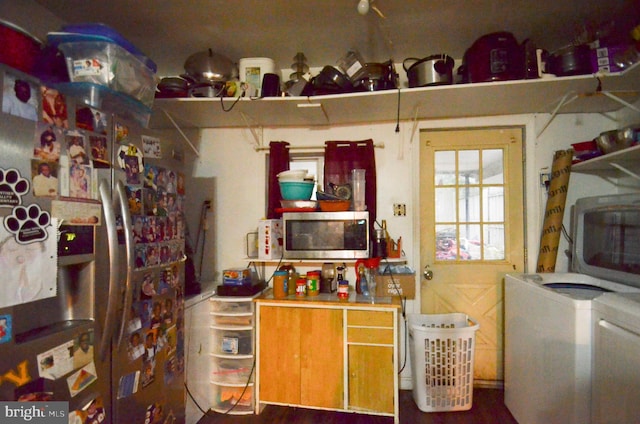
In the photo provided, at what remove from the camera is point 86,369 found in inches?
37.5

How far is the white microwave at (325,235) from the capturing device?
1.88 meters

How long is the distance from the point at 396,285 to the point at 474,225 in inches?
31.9

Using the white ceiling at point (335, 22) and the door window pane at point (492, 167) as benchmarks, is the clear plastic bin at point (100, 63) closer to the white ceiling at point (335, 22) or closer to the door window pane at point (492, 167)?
the white ceiling at point (335, 22)

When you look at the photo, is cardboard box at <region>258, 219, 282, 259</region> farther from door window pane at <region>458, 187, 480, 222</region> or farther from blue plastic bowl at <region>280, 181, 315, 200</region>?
door window pane at <region>458, 187, 480, 222</region>

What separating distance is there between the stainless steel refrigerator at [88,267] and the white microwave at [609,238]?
2315mm

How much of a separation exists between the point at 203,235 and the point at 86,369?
156 cm

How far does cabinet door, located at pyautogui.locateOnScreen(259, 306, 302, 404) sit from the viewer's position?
1.93 meters

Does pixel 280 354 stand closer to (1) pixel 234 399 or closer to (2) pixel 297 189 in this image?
(1) pixel 234 399

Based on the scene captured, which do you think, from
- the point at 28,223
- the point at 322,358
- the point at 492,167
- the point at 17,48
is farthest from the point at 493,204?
the point at 17,48

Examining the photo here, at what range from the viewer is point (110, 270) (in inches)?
39.8

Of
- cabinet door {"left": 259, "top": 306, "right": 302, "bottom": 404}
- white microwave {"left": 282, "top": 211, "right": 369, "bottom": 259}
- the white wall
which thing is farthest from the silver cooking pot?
cabinet door {"left": 259, "top": 306, "right": 302, "bottom": 404}

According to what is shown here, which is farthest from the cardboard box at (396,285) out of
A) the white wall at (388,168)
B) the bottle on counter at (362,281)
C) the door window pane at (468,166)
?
the door window pane at (468,166)

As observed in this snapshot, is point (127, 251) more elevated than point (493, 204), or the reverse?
point (493, 204)

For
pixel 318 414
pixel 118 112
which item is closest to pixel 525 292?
pixel 318 414
